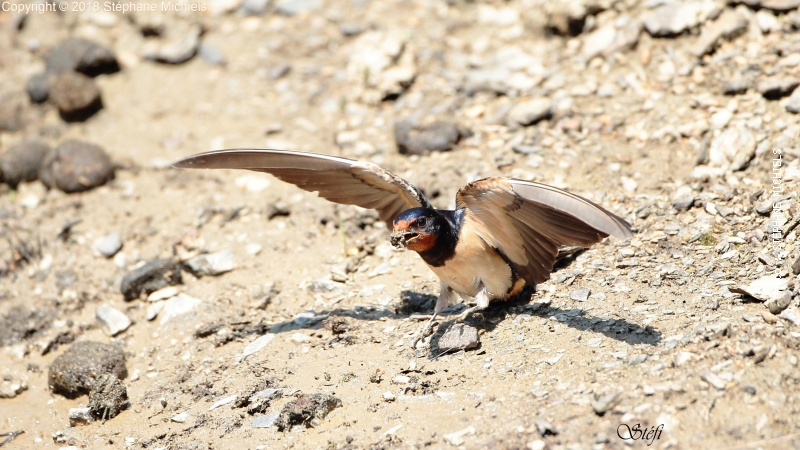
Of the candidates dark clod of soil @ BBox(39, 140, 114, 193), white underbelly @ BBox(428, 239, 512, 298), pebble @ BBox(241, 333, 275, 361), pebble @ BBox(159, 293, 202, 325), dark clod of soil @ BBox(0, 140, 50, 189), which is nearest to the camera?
white underbelly @ BBox(428, 239, 512, 298)

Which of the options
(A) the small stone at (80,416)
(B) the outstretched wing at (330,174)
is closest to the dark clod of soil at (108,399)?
(A) the small stone at (80,416)

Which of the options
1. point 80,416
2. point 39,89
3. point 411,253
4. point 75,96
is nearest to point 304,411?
point 80,416

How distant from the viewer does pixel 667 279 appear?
177 inches

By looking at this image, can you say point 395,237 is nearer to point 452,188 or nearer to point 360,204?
point 360,204

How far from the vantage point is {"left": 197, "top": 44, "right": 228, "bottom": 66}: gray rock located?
7813 millimetres

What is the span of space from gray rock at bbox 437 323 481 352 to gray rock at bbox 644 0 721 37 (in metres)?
3.48

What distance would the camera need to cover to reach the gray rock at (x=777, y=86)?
18.3 feet

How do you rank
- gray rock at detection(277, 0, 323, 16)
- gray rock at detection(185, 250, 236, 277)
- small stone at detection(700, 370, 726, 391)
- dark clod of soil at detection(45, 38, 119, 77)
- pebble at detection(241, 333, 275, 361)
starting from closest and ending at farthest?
1. small stone at detection(700, 370, 726, 391)
2. pebble at detection(241, 333, 275, 361)
3. gray rock at detection(185, 250, 236, 277)
4. dark clod of soil at detection(45, 38, 119, 77)
5. gray rock at detection(277, 0, 323, 16)

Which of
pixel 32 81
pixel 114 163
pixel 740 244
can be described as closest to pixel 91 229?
pixel 114 163

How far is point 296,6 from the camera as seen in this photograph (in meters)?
8.26

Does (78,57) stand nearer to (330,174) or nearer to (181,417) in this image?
(330,174)

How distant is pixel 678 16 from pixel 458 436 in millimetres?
4413

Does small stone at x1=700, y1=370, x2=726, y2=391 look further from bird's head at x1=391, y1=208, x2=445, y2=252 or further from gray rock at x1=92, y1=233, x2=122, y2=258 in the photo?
A: gray rock at x1=92, y1=233, x2=122, y2=258

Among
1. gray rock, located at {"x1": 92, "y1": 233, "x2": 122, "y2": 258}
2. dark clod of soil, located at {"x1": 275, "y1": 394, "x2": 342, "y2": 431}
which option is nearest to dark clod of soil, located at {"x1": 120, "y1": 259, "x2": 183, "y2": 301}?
gray rock, located at {"x1": 92, "y1": 233, "x2": 122, "y2": 258}
